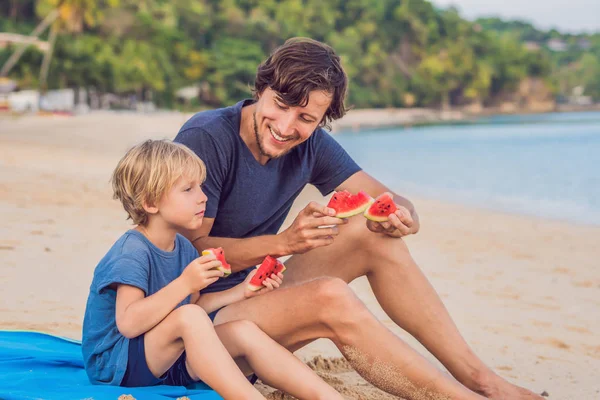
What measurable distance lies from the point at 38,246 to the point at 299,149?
3.48 m

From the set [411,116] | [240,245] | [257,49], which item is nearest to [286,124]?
[240,245]

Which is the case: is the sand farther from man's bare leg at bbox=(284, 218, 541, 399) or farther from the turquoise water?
the turquoise water

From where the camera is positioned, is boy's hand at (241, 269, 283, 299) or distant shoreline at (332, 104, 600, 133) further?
distant shoreline at (332, 104, 600, 133)

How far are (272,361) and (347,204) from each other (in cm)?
76

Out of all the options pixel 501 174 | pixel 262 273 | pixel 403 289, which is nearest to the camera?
pixel 262 273

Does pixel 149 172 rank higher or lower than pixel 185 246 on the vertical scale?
higher

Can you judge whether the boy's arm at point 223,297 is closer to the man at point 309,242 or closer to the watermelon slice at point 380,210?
the man at point 309,242

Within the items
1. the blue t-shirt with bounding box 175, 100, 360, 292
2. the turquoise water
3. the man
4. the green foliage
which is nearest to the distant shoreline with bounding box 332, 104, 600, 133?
the green foliage

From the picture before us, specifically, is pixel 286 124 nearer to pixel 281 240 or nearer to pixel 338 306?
pixel 281 240

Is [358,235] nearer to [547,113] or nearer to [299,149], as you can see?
[299,149]

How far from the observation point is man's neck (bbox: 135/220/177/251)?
115 inches

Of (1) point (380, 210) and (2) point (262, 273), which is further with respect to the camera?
(1) point (380, 210)

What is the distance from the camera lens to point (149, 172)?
2809 mm

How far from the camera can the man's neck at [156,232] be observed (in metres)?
2.91
